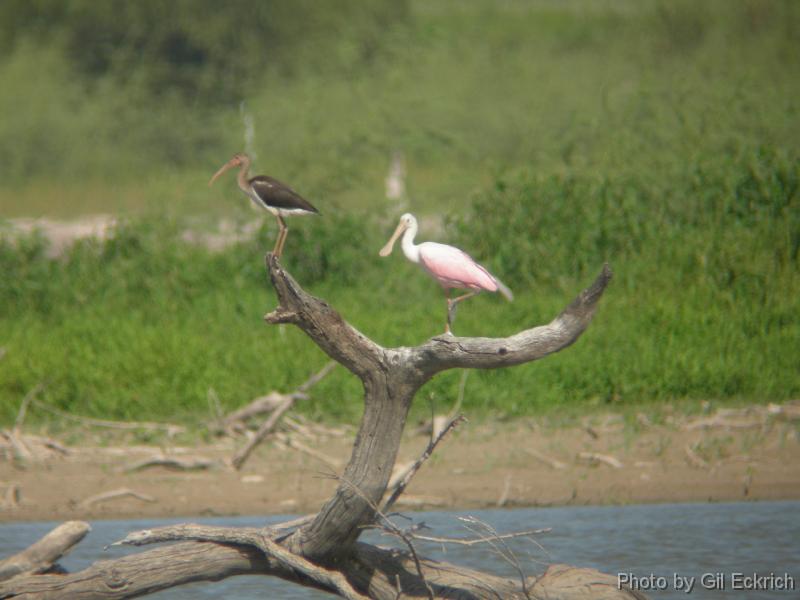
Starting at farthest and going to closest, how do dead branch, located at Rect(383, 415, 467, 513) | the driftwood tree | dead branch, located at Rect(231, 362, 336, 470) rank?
dead branch, located at Rect(231, 362, 336, 470) < dead branch, located at Rect(383, 415, 467, 513) < the driftwood tree

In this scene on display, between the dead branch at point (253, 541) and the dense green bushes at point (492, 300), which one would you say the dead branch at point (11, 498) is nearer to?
the dense green bushes at point (492, 300)

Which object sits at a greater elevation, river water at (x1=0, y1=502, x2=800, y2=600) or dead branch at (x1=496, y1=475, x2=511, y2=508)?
dead branch at (x1=496, y1=475, x2=511, y2=508)

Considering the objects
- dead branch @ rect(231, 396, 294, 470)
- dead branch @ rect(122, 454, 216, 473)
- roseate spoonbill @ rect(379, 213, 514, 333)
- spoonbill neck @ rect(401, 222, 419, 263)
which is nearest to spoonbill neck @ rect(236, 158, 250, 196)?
spoonbill neck @ rect(401, 222, 419, 263)

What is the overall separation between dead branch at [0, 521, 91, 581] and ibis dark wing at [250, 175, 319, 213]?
2.19m

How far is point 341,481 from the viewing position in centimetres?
443

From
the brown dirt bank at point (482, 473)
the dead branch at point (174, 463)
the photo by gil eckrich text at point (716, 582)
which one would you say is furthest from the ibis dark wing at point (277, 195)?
the photo by gil eckrich text at point (716, 582)

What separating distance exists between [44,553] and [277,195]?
2.36m

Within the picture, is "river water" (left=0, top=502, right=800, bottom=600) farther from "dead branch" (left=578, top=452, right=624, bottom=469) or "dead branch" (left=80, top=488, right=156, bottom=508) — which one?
"dead branch" (left=578, top=452, right=624, bottom=469)

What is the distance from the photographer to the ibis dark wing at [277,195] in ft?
21.4

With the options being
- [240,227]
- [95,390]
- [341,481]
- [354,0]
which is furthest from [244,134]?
[341,481]

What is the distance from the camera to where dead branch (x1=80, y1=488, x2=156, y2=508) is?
7543 millimetres

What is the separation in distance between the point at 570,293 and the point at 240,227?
3.45m

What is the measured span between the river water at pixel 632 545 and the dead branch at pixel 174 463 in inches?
21.1

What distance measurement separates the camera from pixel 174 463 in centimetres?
796
